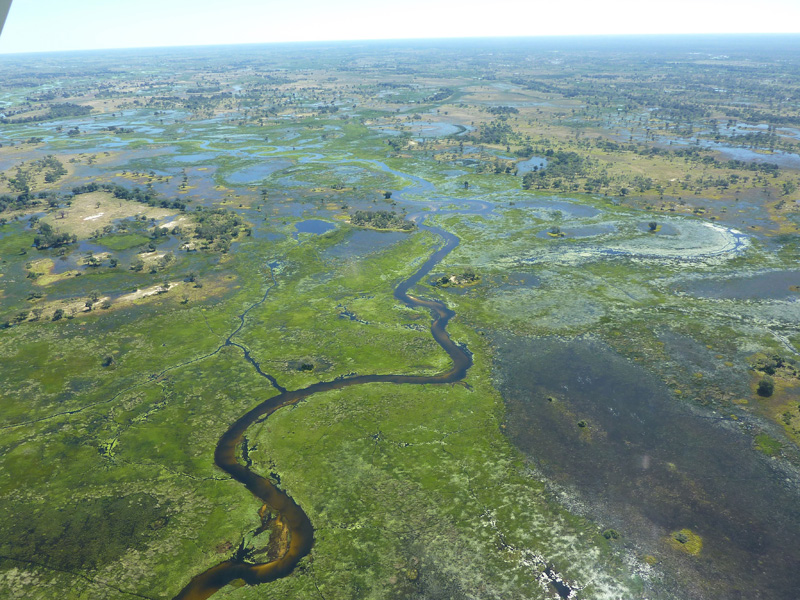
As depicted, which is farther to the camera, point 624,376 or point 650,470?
point 624,376

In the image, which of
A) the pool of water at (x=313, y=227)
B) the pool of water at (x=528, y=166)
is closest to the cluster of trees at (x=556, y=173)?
the pool of water at (x=528, y=166)

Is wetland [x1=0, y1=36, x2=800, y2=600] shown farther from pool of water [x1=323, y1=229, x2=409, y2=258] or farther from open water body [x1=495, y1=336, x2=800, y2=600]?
pool of water [x1=323, y1=229, x2=409, y2=258]

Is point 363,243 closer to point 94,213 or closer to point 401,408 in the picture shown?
point 401,408

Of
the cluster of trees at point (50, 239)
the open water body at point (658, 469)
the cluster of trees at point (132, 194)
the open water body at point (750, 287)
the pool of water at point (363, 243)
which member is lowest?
the open water body at point (658, 469)

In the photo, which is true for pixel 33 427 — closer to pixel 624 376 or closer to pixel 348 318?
pixel 348 318

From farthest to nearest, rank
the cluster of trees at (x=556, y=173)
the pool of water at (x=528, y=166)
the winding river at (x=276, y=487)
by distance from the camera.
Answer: the pool of water at (x=528, y=166) < the cluster of trees at (x=556, y=173) < the winding river at (x=276, y=487)

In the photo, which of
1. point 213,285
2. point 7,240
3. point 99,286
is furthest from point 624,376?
point 7,240

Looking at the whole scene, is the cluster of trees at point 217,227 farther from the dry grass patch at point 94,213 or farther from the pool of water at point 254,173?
the pool of water at point 254,173
